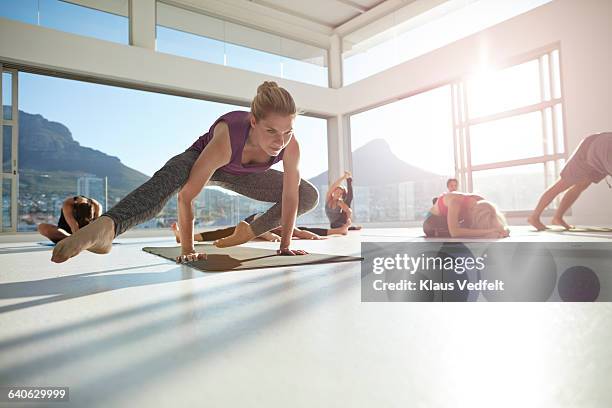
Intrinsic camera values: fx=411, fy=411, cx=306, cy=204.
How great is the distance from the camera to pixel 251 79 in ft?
23.9

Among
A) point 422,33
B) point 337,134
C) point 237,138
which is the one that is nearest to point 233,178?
point 237,138

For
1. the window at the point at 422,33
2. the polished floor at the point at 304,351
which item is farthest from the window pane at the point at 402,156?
the polished floor at the point at 304,351

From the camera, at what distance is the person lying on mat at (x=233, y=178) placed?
125 cm

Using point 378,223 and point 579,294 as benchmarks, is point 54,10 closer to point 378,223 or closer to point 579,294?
point 378,223

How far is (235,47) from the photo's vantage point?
7273 mm

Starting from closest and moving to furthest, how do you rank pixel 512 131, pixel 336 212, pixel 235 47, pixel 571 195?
pixel 571 195
pixel 336 212
pixel 512 131
pixel 235 47

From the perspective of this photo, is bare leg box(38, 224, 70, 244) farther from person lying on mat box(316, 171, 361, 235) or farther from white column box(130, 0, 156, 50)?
white column box(130, 0, 156, 50)

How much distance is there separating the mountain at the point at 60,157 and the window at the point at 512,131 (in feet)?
17.1

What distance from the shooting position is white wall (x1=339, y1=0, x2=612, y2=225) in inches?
192

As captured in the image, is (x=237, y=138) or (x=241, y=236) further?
(x=241, y=236)

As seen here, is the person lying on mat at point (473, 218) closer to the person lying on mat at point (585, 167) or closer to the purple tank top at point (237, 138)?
the person lying on mat at point (585, 167)

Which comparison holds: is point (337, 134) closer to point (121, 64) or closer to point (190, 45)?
point (190, 45)

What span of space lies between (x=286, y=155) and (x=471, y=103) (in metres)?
5.51

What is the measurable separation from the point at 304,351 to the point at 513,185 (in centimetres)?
601
